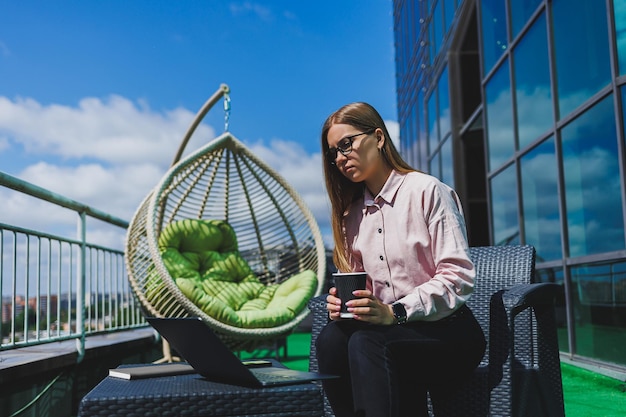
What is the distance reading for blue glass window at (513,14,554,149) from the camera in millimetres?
4512

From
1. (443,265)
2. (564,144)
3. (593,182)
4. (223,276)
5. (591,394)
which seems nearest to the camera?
(443,265)

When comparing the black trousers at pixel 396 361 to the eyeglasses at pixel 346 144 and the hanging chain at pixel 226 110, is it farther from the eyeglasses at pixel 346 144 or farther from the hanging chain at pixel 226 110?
the hanging chain at pixel 226 110

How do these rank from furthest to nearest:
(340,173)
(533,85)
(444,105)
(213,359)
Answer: (444,105) < (533,85) < (340,173) < (213,359)

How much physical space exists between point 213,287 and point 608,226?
2.59 meters

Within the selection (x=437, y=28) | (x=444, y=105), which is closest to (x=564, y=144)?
(x=444, y=105)

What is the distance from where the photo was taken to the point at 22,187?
7.94 feet

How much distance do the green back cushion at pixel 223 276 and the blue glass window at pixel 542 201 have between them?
68.7 inches

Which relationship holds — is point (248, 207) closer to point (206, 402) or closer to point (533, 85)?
point (533, 85)

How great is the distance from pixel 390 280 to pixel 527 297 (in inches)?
12.6

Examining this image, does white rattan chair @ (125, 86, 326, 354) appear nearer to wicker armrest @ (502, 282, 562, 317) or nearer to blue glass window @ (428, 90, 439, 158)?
wicker armrest @ (502, 282, 562, 317)

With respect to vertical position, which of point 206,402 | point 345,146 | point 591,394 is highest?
point 345,146

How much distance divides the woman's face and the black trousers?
1.24ft

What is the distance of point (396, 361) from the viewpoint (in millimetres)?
1303

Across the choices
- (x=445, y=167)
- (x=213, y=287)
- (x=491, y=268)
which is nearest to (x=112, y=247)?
(x=213, y=287)
